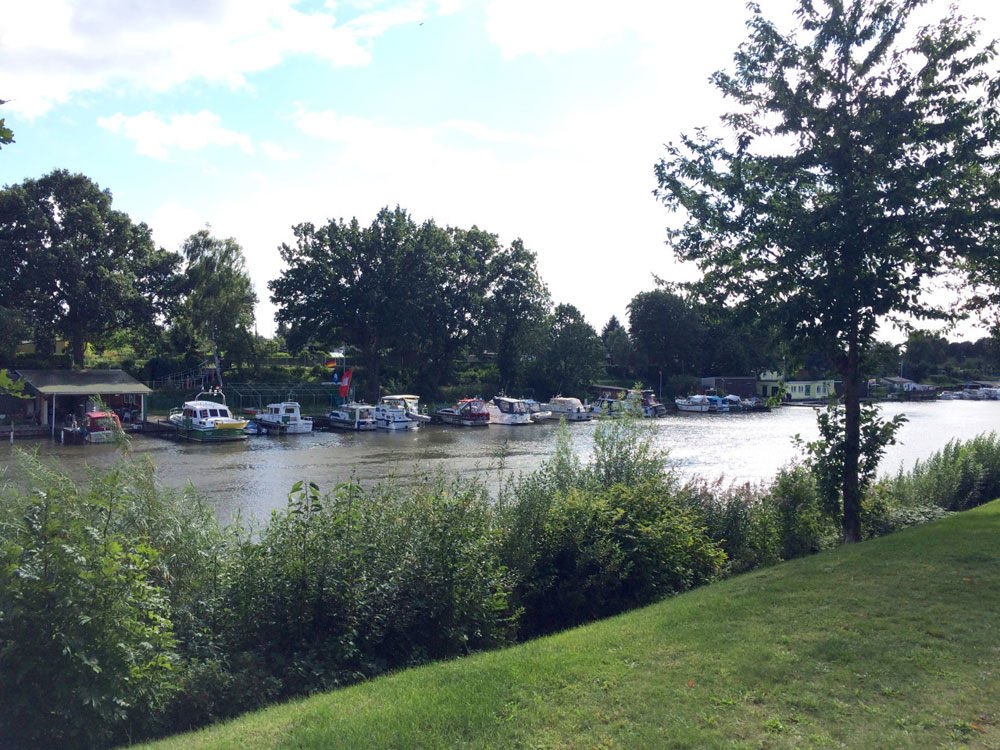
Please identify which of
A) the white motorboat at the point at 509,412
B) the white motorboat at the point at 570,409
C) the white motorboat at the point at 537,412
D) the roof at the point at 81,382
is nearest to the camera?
the roof at the point at 81,382

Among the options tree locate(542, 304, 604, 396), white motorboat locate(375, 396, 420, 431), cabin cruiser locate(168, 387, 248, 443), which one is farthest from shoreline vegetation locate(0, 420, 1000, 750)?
tree locate(542, 304, 604, 396)

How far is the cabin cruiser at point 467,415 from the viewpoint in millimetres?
63594

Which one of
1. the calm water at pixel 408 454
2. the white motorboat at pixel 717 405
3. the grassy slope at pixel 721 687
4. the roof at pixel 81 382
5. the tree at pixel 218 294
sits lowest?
the calm water at pixel 408 454

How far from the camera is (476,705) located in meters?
6.04

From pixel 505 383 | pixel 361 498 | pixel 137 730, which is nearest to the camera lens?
pixel 137 730

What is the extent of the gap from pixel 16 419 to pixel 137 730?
51.0 metres

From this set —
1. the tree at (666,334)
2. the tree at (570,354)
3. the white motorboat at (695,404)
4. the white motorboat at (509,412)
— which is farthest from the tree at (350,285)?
the tree at (666,334)

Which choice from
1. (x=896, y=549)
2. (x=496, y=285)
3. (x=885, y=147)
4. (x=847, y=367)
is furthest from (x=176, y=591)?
(x=496, y=285)

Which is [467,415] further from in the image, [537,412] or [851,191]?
[851,191]

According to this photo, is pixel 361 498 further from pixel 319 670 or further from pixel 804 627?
pixel 804 627

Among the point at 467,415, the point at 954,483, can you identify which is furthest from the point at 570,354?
the point at 954,483

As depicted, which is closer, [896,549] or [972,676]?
[972,676]

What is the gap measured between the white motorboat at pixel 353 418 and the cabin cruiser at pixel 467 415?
9037 millimetres

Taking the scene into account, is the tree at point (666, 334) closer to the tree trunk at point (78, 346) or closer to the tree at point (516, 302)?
the tree at point (516, 302)
